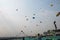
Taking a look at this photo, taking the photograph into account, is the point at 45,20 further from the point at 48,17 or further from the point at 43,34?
the point at 43,34

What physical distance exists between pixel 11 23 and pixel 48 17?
1.01m

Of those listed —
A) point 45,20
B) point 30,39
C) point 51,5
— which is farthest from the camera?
point 30,39

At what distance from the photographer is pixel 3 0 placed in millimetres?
3006

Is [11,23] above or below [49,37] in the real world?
above

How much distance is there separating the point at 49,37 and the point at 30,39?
62 centimetres

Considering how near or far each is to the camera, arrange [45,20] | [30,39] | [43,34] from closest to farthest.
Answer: [45,20] → [43,34] → [30,39]

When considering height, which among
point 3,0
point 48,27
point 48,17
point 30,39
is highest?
point 3,0

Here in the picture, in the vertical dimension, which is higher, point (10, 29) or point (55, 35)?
point (10, 29)

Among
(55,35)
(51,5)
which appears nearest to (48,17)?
(51,5)

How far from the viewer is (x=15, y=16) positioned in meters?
3.29

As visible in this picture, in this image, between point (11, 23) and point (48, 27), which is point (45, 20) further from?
point (11, 23)

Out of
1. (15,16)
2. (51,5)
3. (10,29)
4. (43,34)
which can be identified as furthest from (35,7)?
(10,29)

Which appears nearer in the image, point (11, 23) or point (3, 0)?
point (3, 0)

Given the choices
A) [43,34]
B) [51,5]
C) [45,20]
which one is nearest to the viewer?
[51,5]
